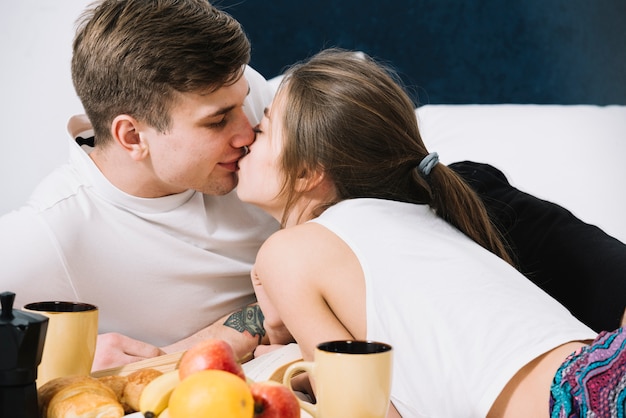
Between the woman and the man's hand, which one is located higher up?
the woman

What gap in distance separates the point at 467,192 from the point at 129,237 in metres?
0.68

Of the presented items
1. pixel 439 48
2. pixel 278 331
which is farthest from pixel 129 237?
pixel 439 48

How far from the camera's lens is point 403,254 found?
128 cm

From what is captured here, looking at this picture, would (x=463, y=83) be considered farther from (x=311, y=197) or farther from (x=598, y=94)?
(x=311, y=197)

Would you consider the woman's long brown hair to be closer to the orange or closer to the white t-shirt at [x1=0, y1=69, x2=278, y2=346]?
the white t-shirt at [x1=0, y1=69, x2=278, y2=346]

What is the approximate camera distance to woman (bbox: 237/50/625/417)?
1.16 meters

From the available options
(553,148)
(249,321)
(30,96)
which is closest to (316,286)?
(249,321)

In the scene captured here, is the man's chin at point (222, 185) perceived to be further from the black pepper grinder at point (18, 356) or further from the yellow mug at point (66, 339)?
the black pepper grinder at point (18, 356)

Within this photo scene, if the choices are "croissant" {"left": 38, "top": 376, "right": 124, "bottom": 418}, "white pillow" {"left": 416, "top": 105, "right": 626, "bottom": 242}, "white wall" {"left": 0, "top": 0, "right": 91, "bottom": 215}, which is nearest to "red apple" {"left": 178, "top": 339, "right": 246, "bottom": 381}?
"croissant" {"left": 38, "top": 376, "right": 124, "bottom": 418}

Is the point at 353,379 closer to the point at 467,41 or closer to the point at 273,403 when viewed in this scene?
the point at 273,403

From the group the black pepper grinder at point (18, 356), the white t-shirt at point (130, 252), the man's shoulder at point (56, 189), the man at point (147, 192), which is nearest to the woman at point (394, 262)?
the man at point (147, 192)

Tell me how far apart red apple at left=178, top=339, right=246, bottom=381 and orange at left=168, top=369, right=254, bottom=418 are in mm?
41

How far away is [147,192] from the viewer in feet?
5.67

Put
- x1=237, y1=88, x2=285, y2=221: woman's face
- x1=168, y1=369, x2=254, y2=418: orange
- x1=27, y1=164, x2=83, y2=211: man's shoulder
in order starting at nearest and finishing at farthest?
1. x1=168, y1=369, x2=254, y2=418: orange
2. x1=237, y1=88, x2=285, y2=221: woman's face
3. x1=27, y1=164, x2=83, y2=211: man's shoulder
